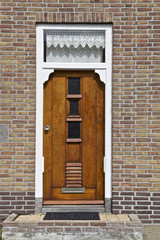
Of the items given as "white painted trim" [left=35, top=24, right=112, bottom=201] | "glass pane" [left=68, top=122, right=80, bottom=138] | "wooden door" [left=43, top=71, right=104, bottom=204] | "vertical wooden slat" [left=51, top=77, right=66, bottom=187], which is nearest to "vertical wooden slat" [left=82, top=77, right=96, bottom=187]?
"wooden door" [left=43, top=71, right=104, bottom=204]

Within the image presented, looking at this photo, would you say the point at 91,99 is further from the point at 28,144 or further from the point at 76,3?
the point at 76,3

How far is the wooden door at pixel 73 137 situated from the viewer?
14.5ft

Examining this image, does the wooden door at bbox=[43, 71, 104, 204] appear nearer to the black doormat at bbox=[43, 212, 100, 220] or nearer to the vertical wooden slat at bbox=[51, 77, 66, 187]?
the vertical wooden slat at bbox=[51, 77, 66, 187]

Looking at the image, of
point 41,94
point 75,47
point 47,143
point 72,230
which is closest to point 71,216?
point 72,230

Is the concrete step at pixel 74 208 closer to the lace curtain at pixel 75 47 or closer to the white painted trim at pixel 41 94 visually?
the white painted trim at pixel 41 94

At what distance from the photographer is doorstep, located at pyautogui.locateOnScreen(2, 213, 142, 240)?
3660mm

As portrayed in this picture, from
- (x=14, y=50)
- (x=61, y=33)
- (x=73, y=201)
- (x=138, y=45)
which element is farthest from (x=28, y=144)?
(x=138, y=45)

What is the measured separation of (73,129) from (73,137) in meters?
0.13

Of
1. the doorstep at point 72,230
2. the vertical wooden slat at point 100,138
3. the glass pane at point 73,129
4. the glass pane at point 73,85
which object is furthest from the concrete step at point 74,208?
the glass pane at point 73,85

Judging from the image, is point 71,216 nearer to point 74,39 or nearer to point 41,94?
point 41,94

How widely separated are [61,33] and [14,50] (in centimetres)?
82

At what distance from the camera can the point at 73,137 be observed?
14.6ft

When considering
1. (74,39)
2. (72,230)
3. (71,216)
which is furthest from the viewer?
(74,39)

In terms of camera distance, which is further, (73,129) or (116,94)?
(73,129)
